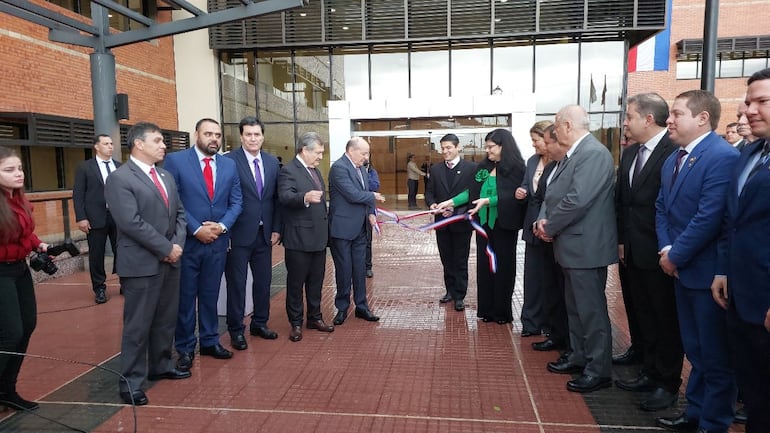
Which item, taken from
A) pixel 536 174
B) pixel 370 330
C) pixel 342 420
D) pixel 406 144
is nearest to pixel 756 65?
pixel 406 144

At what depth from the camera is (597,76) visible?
15453mm

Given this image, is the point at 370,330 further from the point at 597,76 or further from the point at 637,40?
the point at 637,40

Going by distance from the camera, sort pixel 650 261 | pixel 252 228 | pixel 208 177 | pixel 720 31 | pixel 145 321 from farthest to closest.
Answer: pixel 720 31
pixel 252 228
pixel 208 177
pixel 145 321
pixel 650 261

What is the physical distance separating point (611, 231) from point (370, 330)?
2566 mm

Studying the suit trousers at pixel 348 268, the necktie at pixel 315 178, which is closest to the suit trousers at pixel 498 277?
the suit trousers at pixel 348 268

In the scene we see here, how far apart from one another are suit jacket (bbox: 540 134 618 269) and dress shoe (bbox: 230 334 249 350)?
291cm

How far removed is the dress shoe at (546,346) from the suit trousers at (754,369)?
216cm

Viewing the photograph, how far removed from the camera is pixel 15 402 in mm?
3449

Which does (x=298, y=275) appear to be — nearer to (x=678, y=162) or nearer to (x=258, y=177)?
(x=258, y=177)

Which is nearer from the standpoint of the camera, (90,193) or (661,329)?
(661,329)

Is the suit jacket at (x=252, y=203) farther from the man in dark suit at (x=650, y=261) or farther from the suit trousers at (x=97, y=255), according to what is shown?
the man in dark suit at (x=650, y=261)

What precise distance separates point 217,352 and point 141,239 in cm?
141

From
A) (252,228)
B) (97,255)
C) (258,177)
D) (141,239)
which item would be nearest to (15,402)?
(141,239)

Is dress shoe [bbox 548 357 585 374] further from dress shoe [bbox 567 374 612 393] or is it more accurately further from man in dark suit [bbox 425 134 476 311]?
man in dark suit [bbox 425 134 476 311]
